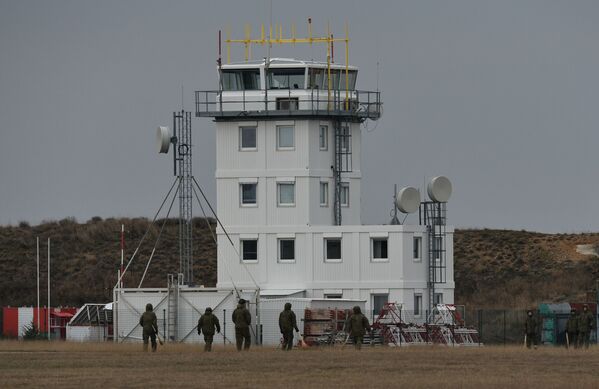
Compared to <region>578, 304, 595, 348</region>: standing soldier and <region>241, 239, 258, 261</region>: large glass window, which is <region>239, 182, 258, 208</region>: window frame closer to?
<region>241, 239, 258, 261</region>: large glass window

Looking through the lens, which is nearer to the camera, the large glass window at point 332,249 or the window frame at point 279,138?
the large glass window at point 332,249

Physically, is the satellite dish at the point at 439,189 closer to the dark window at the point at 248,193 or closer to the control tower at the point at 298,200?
the control tower at the point at 298,200

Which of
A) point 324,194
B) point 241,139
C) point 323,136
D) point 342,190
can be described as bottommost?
point 324,194

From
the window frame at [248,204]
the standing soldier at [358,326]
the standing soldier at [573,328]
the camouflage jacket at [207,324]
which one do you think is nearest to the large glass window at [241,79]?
the window frame at [248,204]

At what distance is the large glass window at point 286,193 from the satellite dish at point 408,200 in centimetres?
452

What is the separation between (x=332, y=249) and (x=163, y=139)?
28.0ft

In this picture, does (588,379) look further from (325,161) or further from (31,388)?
(325,161)

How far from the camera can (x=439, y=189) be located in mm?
79312

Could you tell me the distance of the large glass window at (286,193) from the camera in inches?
3132

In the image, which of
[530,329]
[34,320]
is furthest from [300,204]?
[530,329]

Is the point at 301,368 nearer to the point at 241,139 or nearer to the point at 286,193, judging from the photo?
the point at 286,193

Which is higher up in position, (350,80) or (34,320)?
(350,80)

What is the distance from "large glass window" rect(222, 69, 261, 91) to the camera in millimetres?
79625

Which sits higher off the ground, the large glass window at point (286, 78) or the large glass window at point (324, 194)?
the large glass window at point (286, 78)
